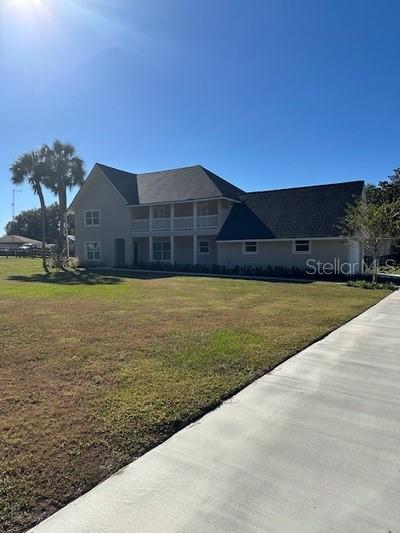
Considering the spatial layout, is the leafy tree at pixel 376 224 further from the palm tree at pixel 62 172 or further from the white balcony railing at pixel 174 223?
the palm tree at pixel 62 172

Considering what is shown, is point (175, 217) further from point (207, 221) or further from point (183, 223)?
point (207, 221)

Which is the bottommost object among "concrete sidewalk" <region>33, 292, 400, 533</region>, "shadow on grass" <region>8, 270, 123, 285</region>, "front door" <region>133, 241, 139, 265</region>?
"concrete sidewalk" <region>33, 292, 400, 533</region>

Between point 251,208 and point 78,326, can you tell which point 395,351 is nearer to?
point 78,326

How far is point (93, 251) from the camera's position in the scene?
33.5m

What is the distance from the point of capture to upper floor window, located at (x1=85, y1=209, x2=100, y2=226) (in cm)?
3313

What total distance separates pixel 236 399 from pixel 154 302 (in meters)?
7.98

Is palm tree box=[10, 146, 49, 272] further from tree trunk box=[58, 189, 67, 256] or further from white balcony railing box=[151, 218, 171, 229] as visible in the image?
white balcony railing box=[151, 218, 171, 229]

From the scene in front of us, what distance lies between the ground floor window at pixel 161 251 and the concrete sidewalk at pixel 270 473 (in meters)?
27.0

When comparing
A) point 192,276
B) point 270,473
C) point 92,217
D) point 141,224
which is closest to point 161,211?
point 141,224

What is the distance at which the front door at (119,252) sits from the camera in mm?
32281

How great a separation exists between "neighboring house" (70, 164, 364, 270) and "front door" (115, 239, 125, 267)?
Result: 0.09 meters

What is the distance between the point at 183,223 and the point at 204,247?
2.64 m

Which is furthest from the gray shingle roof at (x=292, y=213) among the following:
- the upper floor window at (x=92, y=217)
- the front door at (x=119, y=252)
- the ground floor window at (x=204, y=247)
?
the upper floor window at (x=92, y=217)

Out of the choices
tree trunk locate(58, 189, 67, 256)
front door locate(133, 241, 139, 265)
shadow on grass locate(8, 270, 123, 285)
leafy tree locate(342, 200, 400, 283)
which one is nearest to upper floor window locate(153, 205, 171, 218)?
front door locate(133, 241, 139, 265)
